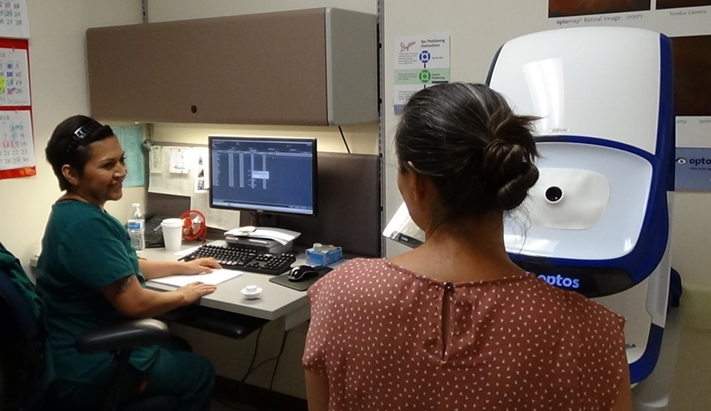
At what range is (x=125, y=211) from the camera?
2.79 m

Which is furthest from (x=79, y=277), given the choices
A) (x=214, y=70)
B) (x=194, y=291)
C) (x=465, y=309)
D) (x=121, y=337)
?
(x=465, y=309)

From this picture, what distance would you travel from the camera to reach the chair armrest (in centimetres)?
167

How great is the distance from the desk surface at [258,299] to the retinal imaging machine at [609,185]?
2.77 feet

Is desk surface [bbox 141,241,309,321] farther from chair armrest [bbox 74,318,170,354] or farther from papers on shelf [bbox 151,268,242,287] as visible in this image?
chair armrest [bbox 74,318,170,354]

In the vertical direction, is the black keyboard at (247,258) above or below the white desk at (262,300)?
above

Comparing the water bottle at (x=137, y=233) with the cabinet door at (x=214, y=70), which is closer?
the cabinet door at (x=214, y=70)

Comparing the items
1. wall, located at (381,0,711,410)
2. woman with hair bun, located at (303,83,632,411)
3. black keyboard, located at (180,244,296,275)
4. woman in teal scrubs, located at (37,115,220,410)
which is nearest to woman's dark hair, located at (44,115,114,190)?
woman in teal scrubs, located at (37,115,220,410)

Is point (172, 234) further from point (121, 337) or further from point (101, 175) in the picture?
point (121, 337)

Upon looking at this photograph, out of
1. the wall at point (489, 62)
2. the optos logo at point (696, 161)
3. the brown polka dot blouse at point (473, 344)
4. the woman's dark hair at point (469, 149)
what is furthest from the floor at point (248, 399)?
the woman's dark hair at point (469, 149)

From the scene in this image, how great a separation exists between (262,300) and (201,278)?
12.0 inches

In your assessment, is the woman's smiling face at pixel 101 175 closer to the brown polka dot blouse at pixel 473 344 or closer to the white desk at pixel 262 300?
the white desk at pixel 262 300

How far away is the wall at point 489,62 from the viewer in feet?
6.04

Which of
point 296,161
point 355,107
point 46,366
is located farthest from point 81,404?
point 355,107

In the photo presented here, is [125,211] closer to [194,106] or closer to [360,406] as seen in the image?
[194,106]
